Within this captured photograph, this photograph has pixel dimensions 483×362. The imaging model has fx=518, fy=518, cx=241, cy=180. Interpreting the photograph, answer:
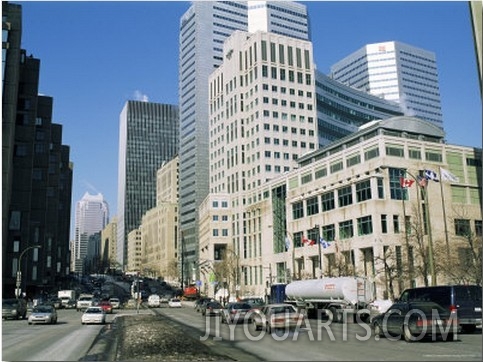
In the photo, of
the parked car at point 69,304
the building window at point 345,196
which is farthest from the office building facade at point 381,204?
the parked car at point 69,304

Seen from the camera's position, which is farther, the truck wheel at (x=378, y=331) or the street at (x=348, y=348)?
the truck wheel at (x=378, y=331)

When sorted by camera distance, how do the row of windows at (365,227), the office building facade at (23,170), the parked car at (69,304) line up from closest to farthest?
the row of windows at (365,227), the parked car at (69,304), the office building facade at (23,170)

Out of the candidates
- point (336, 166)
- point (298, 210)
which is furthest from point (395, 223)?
point (298, 210)

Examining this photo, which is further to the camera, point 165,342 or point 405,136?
point 405,136

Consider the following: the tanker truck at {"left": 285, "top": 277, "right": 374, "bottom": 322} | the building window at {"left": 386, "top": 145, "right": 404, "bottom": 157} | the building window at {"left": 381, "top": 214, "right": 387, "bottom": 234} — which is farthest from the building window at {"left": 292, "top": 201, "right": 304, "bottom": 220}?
the tanker truck at {"left": 285, "top": 277, "right": 374, "bottom": 322}

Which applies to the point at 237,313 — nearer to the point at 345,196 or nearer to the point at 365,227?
the point at 365,227

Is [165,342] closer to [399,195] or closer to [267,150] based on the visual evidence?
[399,195]

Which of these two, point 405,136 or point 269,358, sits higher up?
point 405,136

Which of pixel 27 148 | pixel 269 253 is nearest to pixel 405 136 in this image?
pixel 269 253

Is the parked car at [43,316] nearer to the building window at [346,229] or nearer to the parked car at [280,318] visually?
the parked car at [280,318]

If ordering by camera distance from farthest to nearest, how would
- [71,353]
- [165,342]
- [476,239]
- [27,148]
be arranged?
[27,148], [476,239], [165,342], [71,353]

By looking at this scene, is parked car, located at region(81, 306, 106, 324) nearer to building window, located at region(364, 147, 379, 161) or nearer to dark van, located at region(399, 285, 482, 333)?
dark van, located at region(399, 285, 482, 333)

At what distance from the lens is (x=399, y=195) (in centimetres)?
6988

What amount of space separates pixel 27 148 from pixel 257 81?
2378 inches
